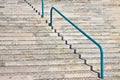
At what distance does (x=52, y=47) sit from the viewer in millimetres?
9977

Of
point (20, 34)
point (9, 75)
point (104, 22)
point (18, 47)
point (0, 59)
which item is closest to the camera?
point (9, 75)

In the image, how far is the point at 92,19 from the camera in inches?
504

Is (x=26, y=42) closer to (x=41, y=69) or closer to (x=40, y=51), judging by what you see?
(x=40, y=51)

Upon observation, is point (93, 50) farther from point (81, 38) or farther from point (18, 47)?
point (18, 47)

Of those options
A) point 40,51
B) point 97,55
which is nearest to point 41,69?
point 40,51

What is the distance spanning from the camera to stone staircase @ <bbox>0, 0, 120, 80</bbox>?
28.4ft

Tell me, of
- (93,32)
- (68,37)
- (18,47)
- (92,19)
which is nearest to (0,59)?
(18,47)

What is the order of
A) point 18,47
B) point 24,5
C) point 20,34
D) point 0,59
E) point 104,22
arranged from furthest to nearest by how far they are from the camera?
point 24,5 → point 104,22 → point 20,34 → point 18,47 → point 0,59

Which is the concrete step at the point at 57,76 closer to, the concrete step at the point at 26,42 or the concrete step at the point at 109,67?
the concrete step at the point at 109,67

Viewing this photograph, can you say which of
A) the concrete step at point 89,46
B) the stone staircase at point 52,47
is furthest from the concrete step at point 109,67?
the concrete step at point 89,46

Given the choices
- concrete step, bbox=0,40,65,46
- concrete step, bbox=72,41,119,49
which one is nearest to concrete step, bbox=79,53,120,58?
concrete step, bbox=72,41,119,49

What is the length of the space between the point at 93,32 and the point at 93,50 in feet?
4.91

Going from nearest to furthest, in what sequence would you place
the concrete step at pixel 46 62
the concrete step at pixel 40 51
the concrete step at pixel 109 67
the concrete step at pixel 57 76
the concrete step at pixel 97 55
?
1. the concrete step at pixel 57 76
2. the concrete step at pixel 46 62
3. the concrete step at pixel 109 67
4. the concrete step at pixel 40 51
5. the concrete step at pixel 97 55

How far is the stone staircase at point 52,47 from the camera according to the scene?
866 centimetres
